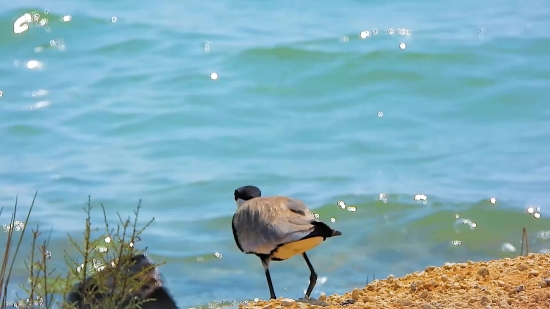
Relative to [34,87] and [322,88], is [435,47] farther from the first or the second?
[34,87]

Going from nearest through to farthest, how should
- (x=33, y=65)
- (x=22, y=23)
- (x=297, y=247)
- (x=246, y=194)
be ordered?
1. (x=297, y=247)
2. (x=246, y=194)
3. (x=33, y=65)
4. (x=22, y=23)

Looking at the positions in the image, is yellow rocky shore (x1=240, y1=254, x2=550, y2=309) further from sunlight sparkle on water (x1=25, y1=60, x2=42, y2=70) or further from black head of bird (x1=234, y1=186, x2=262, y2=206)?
sunlight sparkle on water (x1=25, y1=60, x2=42, y2=70)

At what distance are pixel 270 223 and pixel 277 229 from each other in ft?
0.26

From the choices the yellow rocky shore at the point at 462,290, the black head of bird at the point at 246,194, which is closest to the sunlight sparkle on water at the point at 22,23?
the black head of bird at the point at 246,194

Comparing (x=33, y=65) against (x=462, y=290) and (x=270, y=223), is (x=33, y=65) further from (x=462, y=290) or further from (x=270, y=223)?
(x=462, y=290)

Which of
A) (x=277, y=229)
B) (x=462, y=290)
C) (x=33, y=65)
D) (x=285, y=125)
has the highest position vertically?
(x=33, y=65)

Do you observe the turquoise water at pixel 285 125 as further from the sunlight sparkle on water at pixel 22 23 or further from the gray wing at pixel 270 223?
the gray wing at pixel 270 223

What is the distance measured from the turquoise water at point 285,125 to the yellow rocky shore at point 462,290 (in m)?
3.28

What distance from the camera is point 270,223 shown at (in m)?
5.72

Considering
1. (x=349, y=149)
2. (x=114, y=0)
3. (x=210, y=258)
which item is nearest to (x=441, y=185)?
(x=349, y=149)

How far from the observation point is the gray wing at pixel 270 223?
5570mm

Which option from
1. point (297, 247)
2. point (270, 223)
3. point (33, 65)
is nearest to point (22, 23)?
point (33, 65)

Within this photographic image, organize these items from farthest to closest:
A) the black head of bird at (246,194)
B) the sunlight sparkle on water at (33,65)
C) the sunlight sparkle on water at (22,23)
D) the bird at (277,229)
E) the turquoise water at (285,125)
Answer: the sunlight sparkle on water at (22,23) → the sunlight sparkle on water at (33,65) → the turquoise water at (285,125) → the black head of bird at (246,194) → the bird at (277,229)

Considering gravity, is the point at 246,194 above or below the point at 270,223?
above
